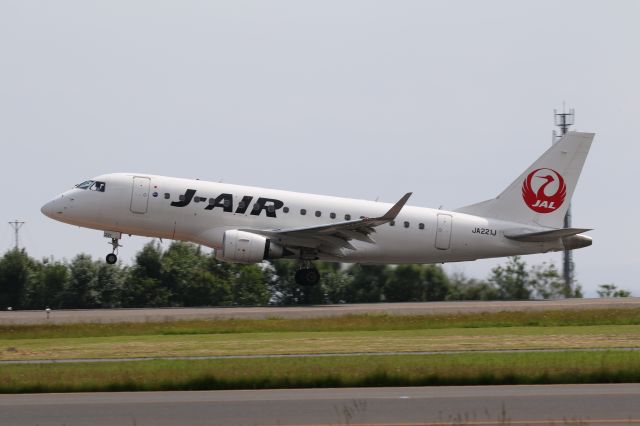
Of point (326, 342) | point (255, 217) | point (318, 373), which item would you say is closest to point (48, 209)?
point (255, 217)

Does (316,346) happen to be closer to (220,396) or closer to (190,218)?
(220,396)

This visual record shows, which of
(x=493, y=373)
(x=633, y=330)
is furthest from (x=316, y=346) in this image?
(x=633, y=330)

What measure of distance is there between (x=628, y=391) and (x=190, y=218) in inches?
960

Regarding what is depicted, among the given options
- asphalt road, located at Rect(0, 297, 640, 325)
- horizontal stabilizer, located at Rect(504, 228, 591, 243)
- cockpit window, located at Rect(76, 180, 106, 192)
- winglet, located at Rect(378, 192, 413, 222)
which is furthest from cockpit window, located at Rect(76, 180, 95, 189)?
horizontal stabilizer, located at Rect(504, 228, 591, 243)

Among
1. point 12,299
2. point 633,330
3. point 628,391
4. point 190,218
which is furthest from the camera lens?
point 12,299

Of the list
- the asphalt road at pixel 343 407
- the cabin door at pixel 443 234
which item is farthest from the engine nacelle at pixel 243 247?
the asphalt road at pixel 343 407

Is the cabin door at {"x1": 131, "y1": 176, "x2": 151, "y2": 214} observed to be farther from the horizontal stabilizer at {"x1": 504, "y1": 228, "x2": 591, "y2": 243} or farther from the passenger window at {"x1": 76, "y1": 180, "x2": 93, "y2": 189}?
the horizontal stabilizer at {"x1": 504, "y1": 228, "x2": 591, "y2": 243}

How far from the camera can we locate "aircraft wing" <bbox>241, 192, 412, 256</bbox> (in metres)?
37.9

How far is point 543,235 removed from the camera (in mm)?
41438

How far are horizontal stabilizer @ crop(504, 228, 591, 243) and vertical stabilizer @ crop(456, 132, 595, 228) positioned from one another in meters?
0.88

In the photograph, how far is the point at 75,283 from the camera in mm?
45719

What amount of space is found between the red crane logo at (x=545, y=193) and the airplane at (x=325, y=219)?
4cm

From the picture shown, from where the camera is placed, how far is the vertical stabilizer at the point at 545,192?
42.9m

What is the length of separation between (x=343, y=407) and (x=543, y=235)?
89.8ft
